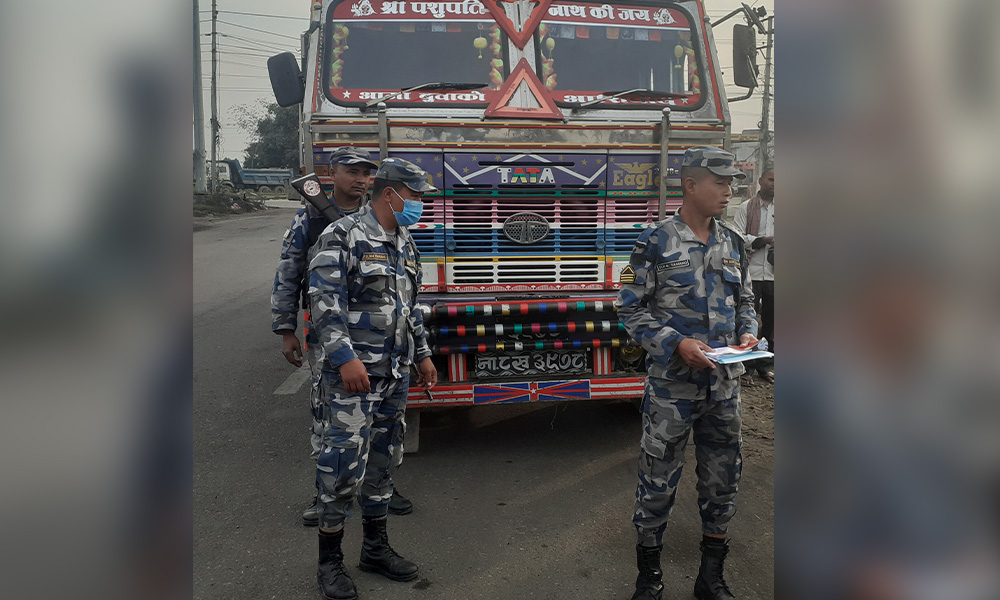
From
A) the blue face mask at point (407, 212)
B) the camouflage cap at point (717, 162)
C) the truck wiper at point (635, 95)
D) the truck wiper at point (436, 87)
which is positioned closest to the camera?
the camouflage cap at point (717, 162)

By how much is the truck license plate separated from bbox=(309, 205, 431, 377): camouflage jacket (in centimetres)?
123

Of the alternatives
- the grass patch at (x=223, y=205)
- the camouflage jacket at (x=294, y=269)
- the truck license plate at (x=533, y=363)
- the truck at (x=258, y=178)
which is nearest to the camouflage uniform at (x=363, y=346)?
the camouflage jacket at (x=294, y=269)

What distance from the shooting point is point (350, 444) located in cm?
297

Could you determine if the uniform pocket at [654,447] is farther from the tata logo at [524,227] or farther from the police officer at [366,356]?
the tata logo at [524,227]

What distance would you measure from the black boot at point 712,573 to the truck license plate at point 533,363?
5.64 ft

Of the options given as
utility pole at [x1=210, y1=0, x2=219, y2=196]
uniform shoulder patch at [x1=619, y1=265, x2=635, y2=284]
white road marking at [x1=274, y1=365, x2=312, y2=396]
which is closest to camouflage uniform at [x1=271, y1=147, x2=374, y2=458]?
uniform shoulder patch at [x1=619, y1=265, x2=635, y2=284]

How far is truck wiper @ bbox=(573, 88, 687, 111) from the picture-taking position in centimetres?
475

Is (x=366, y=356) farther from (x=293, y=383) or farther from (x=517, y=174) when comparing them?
(x=293, y=383)

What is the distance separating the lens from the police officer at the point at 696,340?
2.81 meters

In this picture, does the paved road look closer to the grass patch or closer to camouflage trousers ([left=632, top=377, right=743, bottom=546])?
camouflage trousers ([left=632, top=377, right=743, bottom=546])
